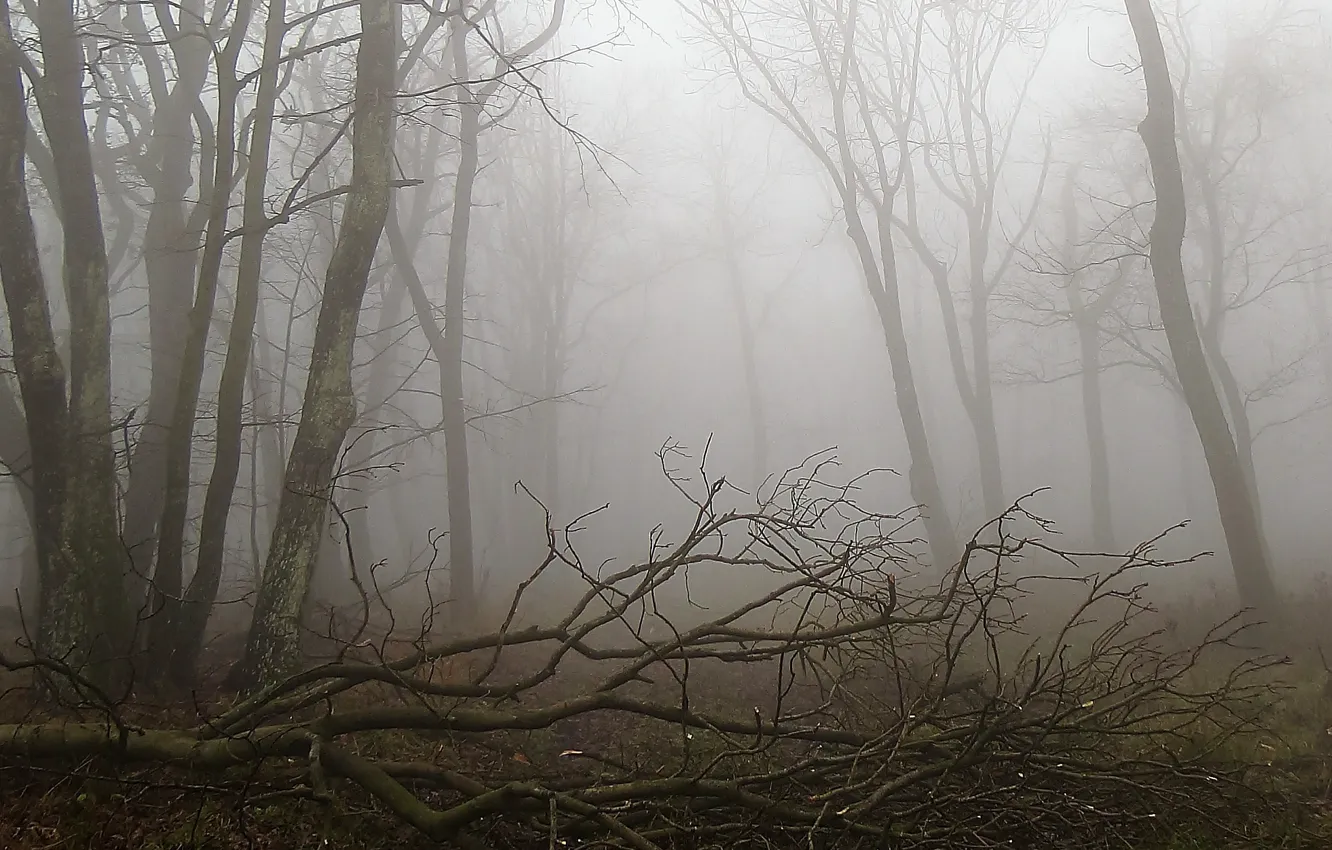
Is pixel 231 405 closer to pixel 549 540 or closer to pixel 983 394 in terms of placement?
pixel 549 540

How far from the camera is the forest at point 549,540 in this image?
146 inches

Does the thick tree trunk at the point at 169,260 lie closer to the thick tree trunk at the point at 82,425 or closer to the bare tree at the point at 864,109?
the thick tree trunk at the point at 82,425

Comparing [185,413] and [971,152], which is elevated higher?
[971,152]

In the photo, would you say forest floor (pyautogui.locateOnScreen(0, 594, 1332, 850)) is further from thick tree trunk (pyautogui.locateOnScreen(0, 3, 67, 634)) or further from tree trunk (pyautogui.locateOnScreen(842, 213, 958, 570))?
tree trunk (pyautogui.locateOnScreen(842, 213, 958, 570))

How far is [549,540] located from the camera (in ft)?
12.0

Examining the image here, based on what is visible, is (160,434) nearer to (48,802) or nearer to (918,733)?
(48,802)

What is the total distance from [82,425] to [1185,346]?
10.1 metres

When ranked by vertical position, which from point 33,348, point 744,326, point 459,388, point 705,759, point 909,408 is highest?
point 744,326

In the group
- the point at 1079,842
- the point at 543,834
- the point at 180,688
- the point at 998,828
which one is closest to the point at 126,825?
the point at 543,834

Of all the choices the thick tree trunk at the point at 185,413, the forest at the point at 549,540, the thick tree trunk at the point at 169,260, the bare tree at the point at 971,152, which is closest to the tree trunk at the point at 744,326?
the forest at the point at 549,540

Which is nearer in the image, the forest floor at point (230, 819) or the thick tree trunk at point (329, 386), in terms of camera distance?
the forest floor at point (230, 819)

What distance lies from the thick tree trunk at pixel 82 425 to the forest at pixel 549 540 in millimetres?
28

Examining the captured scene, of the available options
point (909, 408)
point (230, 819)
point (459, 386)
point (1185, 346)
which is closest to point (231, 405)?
point (230, 819)

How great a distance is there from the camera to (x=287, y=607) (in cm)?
556
